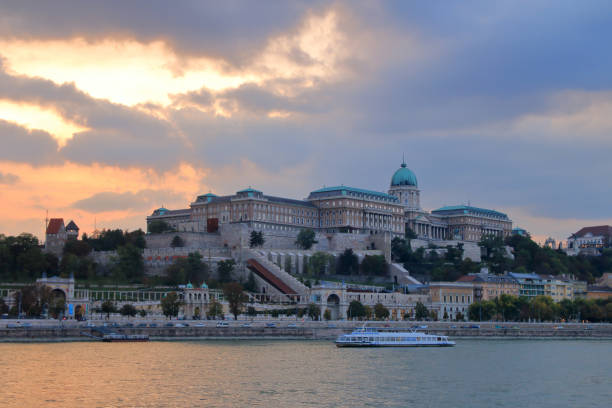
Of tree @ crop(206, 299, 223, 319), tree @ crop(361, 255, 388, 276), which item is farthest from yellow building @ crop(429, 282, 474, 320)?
tree @ crop(206, 299, 223, 319)

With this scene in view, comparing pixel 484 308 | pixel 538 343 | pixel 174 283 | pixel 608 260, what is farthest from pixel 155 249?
pixel 608 260

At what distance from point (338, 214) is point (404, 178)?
28894 millimetres

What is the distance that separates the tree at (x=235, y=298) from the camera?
10315 centimetres

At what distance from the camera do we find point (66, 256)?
4756 inches

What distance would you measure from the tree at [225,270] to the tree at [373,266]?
77.1 ft

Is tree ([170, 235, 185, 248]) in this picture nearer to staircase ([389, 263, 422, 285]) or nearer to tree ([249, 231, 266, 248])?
tree ([249, 231, 266, 248])

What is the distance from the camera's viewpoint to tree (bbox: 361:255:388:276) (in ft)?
460

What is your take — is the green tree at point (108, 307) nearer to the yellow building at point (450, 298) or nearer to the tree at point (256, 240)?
the tree at point (256, 240)

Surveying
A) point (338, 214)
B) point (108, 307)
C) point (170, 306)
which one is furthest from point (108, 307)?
point (338, 214)

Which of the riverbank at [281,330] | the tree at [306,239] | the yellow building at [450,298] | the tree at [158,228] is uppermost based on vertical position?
the tree at [158,228]

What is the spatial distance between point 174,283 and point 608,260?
91.4 metres

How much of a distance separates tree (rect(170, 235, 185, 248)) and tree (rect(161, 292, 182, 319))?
108 feet

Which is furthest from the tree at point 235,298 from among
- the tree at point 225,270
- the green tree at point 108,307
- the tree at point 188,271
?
the tree at point 225,270

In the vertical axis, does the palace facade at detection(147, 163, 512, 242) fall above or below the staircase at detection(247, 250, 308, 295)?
above
